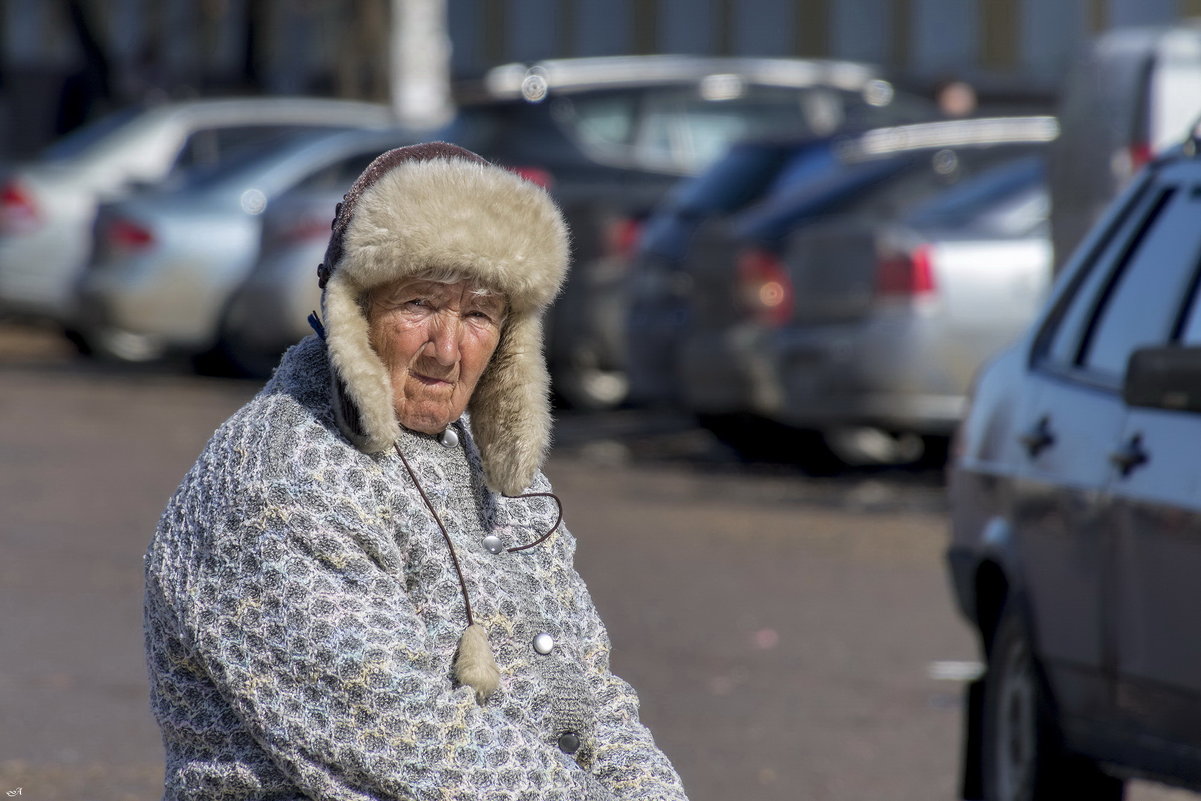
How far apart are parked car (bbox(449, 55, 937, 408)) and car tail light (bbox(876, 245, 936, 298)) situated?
2.37 meters

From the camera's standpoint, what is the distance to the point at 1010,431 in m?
5.39

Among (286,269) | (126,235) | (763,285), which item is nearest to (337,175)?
(286,269)

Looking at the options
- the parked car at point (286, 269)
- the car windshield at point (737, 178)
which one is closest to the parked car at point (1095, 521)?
the car windshield at point (737, 178)

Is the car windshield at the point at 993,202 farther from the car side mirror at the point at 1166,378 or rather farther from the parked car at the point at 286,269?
the car side mirror at the point at 1166,378

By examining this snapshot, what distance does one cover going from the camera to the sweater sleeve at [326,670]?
2.49 metres

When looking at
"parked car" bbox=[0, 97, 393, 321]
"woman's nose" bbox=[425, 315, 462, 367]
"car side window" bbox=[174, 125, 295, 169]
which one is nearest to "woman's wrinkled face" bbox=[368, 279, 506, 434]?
"woman's nose" bbox=[425, 315, 462, 367]

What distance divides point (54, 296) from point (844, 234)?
29.6 ft

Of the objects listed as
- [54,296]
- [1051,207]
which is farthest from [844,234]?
[54,296]

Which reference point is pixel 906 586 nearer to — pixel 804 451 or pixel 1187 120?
pixel 1187 120

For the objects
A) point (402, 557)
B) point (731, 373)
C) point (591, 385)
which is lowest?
point (591, 385)

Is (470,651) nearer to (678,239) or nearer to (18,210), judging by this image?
(678,239)

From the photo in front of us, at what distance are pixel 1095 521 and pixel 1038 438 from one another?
0.51 m

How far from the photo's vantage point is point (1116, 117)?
27.2 feet

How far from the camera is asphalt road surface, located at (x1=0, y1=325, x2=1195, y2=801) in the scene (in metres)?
5.90
